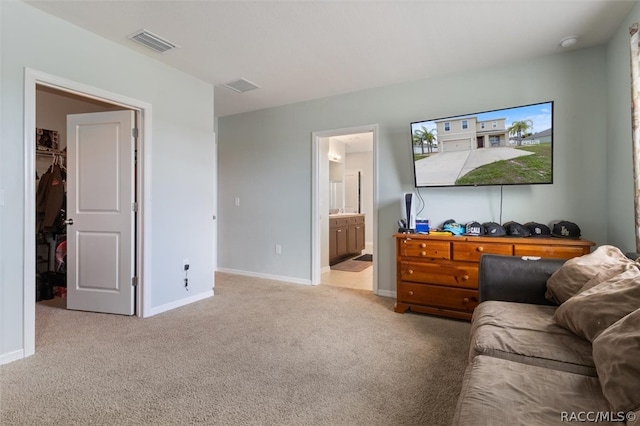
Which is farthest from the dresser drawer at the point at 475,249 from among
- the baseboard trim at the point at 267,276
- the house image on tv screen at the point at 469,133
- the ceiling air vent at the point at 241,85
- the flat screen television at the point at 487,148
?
the ceiling air vent at the point at 241,85

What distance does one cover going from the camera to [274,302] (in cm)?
342

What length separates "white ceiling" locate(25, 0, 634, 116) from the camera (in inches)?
87.4

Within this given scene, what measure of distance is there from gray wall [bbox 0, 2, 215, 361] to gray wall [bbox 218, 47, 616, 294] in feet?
3.24

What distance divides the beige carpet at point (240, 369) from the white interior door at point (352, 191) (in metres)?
4.67

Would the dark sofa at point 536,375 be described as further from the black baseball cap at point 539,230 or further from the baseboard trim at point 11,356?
the baseboard trim at point 11,356

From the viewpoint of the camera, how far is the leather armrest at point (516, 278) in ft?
6.44

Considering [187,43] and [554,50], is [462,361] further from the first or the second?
[187,43]

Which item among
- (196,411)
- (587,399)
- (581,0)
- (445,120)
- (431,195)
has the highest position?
(581,0)

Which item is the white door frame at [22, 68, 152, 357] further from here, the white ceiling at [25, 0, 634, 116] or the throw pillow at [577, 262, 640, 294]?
the throw pillow at [577, 262, 640, 294]

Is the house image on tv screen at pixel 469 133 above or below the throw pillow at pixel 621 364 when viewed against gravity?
above

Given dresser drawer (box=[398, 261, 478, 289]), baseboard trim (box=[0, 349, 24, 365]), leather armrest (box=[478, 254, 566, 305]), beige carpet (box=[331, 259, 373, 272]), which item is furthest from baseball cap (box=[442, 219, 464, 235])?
baseboard trim (box=[0, 349, 24, 365])

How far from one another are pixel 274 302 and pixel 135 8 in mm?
2856

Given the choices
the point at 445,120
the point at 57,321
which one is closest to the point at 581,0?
the point at 445,120

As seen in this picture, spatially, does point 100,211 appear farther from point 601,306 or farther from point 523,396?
point 601,306
